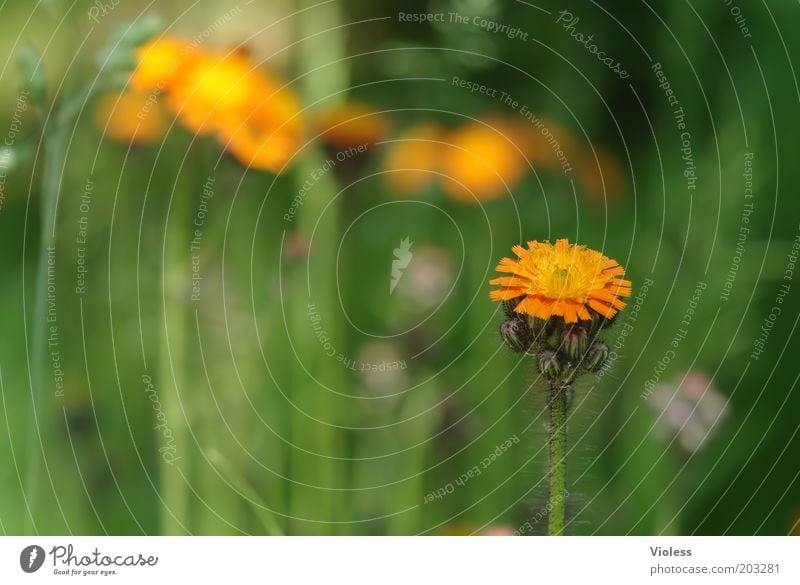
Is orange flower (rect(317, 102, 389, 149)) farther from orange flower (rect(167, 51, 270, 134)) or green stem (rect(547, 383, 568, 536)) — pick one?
green stem (rect(547, 383, 568, 536))

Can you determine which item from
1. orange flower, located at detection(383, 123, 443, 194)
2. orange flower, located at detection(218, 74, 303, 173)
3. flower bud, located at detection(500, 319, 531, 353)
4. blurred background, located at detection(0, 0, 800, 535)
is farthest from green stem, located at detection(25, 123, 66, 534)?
flower bud, located at detection(500, 319, 531, 353)

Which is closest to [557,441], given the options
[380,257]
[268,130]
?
[380,257]

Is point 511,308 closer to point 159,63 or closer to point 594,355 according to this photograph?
point 594,355

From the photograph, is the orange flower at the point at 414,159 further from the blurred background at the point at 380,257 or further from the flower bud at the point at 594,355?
the flower bud at the point at 594,355

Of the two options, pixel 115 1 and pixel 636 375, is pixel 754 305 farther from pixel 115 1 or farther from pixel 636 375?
pixel 115 1
